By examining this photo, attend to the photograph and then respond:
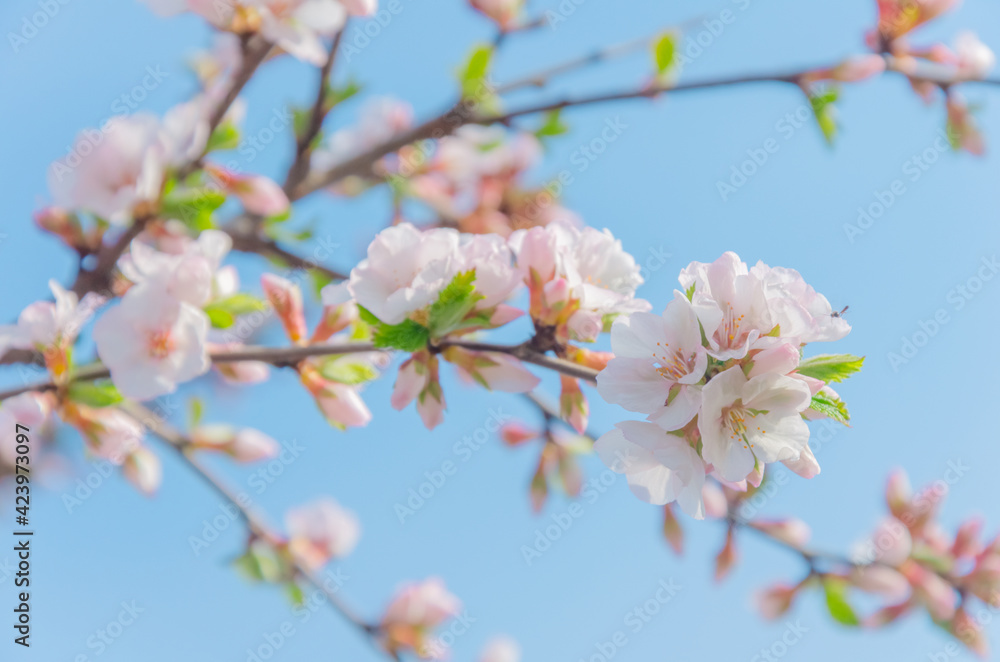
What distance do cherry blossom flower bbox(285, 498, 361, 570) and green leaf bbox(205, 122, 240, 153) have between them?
146 cm

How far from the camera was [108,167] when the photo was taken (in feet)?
4.22

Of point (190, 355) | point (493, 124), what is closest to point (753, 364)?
point (190, 355)

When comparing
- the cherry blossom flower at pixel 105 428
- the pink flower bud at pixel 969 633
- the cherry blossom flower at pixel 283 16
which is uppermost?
the cherry blossom flower at pixel 283 16

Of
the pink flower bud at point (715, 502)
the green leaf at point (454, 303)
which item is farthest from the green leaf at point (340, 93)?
the pink flower bud at point (715, 502)

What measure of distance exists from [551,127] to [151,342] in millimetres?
1166

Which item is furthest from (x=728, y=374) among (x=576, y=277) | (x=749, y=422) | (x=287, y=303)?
(x=287, y=303)

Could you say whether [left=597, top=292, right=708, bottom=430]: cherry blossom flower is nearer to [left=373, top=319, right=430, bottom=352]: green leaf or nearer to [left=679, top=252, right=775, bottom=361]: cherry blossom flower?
[left=679, top=252, right=775, bottom=361]: cherry blossom flower

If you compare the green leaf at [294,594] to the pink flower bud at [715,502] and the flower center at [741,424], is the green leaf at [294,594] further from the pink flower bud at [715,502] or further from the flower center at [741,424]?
the flower center at [741,424]

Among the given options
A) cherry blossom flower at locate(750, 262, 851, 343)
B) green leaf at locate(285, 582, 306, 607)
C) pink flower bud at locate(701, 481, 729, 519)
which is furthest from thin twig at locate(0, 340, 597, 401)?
pink flower bud at locate(701, 481, 729, 519)

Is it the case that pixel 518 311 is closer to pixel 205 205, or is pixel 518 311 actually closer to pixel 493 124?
pixel 205 205

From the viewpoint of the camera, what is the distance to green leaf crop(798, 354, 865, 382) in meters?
0.79

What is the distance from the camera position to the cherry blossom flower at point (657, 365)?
0.80 m

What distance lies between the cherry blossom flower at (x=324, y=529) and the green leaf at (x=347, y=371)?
140 cm

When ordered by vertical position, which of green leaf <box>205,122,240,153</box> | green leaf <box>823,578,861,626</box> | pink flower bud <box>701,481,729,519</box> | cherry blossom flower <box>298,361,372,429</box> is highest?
green leaf <box>205,122,240,153</box>
